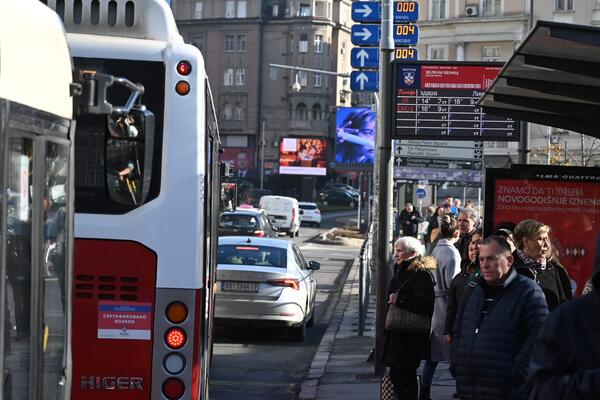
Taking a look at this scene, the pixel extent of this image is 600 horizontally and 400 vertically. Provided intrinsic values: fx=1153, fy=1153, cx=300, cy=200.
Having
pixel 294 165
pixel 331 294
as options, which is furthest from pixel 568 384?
pixel 294 165

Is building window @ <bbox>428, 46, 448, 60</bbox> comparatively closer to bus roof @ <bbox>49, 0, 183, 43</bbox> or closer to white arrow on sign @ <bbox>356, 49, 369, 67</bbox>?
white arrow on sign @ <bbox>356, 49, 369, 67</bbox>

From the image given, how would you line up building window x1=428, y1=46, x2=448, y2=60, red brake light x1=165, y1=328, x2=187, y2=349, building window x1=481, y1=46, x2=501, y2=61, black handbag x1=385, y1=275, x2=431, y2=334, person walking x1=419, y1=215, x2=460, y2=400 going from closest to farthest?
red brake light x1=165, y1=328, x2=187, y2=349 < black handbag x1=385, y1=275, x2=431, y2=334 < person walking x1=419, y1=215, x2=460, y2=400 < building window x1=481, y1=46, x2=501, y2=61 < building window x1=428, y1=46, x2=448, y2=60

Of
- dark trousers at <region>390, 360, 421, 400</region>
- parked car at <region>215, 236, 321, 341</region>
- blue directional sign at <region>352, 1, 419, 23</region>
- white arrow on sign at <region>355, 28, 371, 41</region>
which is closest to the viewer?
A: dark trousers at <region>390, 360, 421, 400</region>

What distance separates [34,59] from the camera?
16.2ft

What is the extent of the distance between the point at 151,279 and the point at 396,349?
2735mm

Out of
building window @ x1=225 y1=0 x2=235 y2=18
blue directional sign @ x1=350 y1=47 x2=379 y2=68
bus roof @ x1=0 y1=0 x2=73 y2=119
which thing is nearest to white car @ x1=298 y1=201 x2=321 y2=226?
building window @ x1=225 y1=0 x2=235 y2=18

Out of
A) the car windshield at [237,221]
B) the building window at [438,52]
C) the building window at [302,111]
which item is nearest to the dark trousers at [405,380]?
the car windshield at [237,221]

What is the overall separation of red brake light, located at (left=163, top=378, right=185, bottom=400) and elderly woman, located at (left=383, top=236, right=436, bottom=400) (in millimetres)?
2480

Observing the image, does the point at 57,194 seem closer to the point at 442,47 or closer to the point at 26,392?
the point at 26,392

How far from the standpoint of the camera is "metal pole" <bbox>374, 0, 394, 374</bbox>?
502 inches

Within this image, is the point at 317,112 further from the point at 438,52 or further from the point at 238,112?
the point at 438,52

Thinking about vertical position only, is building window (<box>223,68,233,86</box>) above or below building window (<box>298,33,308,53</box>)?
below

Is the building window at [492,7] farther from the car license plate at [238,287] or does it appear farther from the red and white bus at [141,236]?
the red and white bus at [141,236]

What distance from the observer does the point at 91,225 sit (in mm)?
7246
